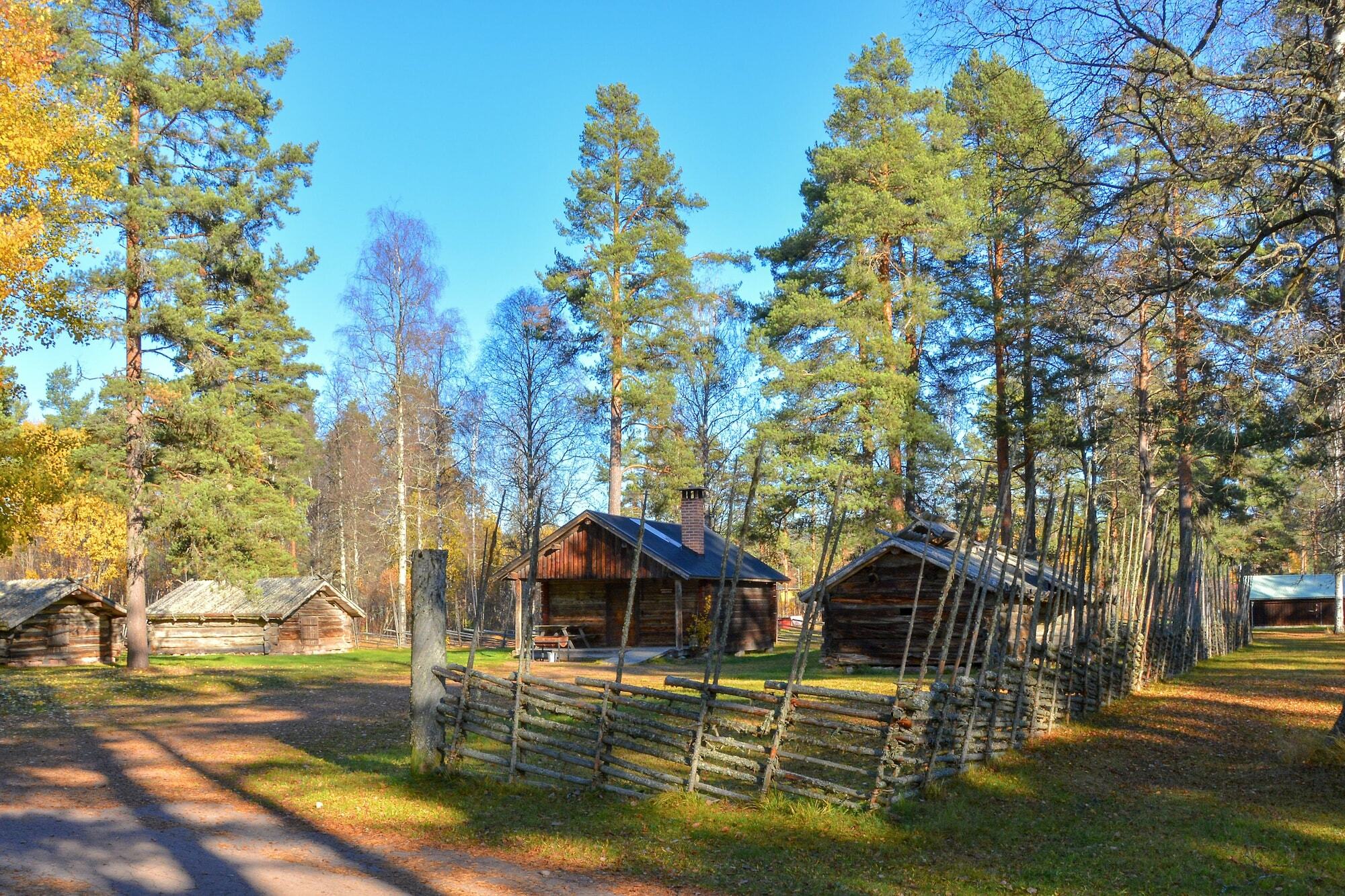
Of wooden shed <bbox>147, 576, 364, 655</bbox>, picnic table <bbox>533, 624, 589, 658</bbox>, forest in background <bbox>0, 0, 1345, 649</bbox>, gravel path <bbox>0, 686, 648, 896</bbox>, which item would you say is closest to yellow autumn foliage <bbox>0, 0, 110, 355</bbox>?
forest in background <bbox>0, 0, 1345, 649</bbox>

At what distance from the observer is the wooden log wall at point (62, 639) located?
27016 mm

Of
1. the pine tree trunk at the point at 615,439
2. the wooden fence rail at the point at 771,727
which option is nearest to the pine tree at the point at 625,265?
the pine tree trunk at the point at 615,439

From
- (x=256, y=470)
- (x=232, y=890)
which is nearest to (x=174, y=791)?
(x=232, y=890)

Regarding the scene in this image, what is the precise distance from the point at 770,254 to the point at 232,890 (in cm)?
2823

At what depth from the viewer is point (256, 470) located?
2545cm

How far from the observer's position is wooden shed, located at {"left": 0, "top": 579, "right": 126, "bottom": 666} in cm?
2689

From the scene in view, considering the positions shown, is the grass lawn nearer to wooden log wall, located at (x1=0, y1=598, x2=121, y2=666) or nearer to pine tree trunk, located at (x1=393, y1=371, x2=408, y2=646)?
wooden log wall, located at (x1=0, y1=598, x2=121, y2=666)

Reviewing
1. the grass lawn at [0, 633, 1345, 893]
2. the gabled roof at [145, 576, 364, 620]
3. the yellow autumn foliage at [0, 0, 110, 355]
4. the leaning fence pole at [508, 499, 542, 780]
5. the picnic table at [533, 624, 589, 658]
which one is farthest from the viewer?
the gabled roof at [145, 576, 364, 620]

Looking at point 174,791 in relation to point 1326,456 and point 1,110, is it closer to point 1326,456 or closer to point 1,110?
point 1,110

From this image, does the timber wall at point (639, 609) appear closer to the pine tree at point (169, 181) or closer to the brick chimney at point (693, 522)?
the brick chimney at point (693, 522)

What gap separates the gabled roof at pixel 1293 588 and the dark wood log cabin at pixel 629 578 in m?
40.5

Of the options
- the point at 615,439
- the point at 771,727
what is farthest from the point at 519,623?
the point at 615,439

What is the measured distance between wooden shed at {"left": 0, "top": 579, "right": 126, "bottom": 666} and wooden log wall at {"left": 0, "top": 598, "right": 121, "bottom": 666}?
0.06ft

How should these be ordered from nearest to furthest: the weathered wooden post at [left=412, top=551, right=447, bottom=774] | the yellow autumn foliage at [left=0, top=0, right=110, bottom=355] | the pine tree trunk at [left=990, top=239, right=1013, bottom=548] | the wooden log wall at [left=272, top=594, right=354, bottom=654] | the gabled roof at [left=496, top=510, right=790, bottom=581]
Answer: the weathered wooden post at [left=412, top=551, right=447, bottom=774]
the yellow autumn foliage at [left=0, top=0, right=110, bottom=355]
the pine tree trunk at [left=990, top=239, right=1013, bottom=548]
the gabled roof at [left=496, top=510, right=790, bottom=581]
the wooden log wall at [left=272, top=594, right=354, bottom=654]
